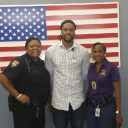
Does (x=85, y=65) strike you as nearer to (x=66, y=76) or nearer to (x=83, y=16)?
(x=66, y=76)

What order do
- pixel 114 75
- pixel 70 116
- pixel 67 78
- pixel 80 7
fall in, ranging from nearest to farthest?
pixel 114 75, pixel 67 78, pixel 70 116, pixel 80 7

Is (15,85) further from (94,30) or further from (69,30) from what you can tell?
(94,30)

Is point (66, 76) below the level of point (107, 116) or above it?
above

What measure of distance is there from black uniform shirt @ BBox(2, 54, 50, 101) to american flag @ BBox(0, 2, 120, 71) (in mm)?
734

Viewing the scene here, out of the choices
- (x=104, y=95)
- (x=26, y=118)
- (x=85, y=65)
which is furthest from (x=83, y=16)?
(x=26, y=118)

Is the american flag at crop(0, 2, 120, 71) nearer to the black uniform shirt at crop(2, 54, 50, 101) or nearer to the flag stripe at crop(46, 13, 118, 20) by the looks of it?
the flag stripe at crop(46, 13, 118, 20)

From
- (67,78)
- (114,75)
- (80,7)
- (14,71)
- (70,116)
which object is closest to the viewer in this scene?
(14,71)

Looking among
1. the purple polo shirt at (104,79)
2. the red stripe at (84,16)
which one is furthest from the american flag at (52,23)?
the purple polo shirt at (104,79)

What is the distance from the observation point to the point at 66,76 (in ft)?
7.09

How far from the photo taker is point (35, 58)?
7.03 ft

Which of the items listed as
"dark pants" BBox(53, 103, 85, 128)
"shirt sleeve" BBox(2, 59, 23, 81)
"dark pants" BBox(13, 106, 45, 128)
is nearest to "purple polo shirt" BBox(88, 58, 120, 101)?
"dark pants" BBox(53, 103, 85, 128)

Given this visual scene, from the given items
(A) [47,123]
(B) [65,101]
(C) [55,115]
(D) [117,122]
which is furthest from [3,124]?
(D) [117,122]

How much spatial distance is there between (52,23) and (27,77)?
1037mm

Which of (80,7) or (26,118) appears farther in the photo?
(80,7)
